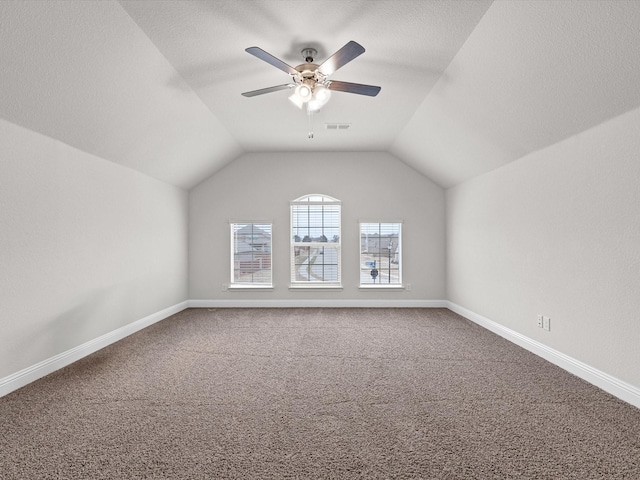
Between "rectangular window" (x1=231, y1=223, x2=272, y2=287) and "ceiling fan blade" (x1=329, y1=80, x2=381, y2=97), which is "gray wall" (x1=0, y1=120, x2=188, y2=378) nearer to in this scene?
"rectangular window" (x1=231, y1=223, x2=272, y2=287)

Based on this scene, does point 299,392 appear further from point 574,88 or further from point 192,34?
point 574,88

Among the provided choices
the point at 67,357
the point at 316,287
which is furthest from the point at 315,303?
the point at 67,357

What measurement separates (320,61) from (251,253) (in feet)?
12.5

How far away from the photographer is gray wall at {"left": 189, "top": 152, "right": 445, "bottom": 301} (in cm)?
597

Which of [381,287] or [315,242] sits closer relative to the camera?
[381,287]

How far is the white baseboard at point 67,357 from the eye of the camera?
2682mm

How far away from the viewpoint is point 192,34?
261 cm

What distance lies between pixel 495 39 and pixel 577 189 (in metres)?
1.55

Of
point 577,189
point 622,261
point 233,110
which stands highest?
point 233,110

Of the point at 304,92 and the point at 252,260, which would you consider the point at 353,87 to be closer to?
the point at 304,92

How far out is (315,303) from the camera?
5949 mm

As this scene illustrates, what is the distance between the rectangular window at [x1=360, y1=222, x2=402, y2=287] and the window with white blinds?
503mm

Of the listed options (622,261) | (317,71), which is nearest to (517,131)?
(622,261)

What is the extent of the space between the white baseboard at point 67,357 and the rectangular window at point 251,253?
1590mm
